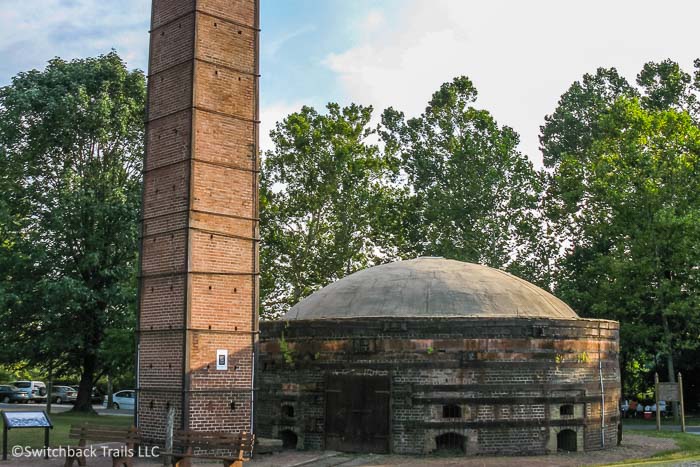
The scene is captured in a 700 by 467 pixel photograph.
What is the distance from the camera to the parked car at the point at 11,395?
50250 mm

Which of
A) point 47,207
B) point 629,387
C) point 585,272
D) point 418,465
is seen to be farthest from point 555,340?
point 629,387

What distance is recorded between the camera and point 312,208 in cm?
4609

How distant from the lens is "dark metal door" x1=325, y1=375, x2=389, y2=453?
20875 mm

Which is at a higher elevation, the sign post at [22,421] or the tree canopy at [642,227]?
the tree canopy at [642,227]

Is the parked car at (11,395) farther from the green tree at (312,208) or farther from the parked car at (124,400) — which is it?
the green tree at (312,208)

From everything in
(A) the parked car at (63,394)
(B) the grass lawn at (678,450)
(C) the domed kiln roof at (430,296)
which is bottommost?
(A) the parked car at (63,394)

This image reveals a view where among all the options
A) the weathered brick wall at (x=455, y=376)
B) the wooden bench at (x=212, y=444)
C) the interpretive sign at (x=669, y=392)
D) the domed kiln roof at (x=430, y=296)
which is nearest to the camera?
the wooden bench at (x=212, y=444)

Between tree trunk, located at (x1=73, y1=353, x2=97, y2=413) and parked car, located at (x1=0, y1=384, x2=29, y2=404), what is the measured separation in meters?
13.8

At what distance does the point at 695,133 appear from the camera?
39406 millimetres

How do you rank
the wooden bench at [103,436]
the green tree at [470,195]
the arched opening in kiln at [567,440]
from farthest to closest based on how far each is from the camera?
1. the green tree at [470,195]
2. the arched opening in kiln at [567,440]
3. the wooden bench at [103,436]

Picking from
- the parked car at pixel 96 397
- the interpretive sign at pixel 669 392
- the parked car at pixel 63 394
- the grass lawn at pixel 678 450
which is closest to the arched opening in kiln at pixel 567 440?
the grass lawn at pixel 678 450

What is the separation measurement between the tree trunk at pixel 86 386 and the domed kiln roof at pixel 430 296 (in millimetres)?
16901

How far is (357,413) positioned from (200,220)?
687 centimetres

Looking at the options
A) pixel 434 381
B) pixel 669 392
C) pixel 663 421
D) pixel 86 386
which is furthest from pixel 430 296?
pixel 86 386
